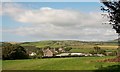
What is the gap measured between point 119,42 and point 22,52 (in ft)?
127

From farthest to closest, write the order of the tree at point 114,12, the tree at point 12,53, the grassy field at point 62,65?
the tree at point 12,53 < the grassy field at point 62,65 < the tree at point 114,12

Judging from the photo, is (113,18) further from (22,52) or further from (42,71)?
(22,52)

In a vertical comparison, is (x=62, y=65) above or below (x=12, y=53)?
below

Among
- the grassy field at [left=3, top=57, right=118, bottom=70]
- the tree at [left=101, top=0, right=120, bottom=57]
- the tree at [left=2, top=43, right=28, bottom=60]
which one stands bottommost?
the grassy field at [left=3, top=57, right=118, bottom=70]

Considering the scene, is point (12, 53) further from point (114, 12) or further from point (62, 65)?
point (114, 12)

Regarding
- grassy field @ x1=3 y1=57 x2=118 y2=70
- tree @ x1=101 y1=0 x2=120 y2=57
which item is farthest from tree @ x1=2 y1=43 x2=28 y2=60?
tree @ x1=101 y1=0 x2=120 y2=57

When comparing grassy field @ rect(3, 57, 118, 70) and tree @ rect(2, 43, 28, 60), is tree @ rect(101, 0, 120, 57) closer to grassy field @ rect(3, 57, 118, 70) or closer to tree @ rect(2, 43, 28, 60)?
grassy field @ rect(3, 57, 118, 70)

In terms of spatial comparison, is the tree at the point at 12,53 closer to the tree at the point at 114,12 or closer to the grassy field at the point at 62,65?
the grassy field at the point at 62,65

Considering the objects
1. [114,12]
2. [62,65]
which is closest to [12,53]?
[62,65]

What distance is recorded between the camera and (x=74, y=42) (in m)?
126

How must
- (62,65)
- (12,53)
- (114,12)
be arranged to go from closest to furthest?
(114,12), (62,65), (12,53)

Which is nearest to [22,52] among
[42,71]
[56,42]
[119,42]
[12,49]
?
[12,49]

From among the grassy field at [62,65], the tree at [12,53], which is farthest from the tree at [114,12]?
the tree at [12,53]

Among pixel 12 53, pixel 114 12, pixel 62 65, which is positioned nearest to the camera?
pixel 114 12
